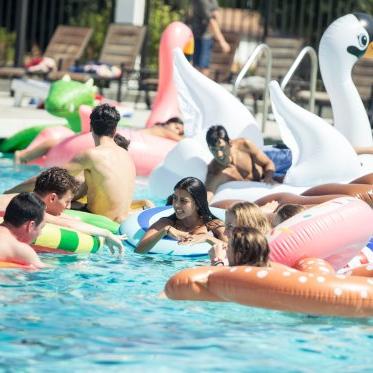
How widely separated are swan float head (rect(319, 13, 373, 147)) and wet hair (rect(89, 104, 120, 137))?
3.15 m

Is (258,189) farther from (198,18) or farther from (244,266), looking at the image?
(198,18)

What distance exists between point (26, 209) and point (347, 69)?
5.08 metres

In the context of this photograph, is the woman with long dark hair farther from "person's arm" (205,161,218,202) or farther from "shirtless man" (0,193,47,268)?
"person's arm" (205,161,218,202)

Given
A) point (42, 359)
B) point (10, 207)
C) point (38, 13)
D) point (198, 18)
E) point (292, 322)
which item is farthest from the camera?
point (38, 13)

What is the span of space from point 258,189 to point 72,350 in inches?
167

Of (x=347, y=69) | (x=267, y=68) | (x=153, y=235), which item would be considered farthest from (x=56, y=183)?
(x=267, y=68)

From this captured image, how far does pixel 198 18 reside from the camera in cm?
1598

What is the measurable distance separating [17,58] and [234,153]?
28.5ft

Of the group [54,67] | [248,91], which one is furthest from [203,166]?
[54,67]

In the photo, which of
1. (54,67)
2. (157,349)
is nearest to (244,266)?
(157,349)

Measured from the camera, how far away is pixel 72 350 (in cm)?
525

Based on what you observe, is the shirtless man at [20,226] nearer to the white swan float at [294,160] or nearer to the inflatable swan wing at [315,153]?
the white swan float at [294,160]

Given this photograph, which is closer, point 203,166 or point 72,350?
point 72,350

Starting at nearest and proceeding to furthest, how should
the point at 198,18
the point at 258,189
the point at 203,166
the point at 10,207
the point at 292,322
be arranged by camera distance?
the point at 292,322 < the point at 10,207 < the point at 258,189 < the point at 203,166 < the point at 198,18
